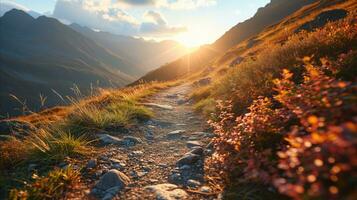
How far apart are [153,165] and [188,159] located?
705 millimetres

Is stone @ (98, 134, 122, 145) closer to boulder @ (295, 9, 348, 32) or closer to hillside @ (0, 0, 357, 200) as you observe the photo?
hillside @ (0, 0, 357, 200)

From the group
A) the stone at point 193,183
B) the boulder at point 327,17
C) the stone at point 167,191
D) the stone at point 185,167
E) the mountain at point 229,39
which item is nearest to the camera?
the stone at point 167,191

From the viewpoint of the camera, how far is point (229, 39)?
102875 millimetres

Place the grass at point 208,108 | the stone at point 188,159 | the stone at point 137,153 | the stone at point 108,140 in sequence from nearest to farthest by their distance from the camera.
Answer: the stone at point 188,159 < the stone at point 137,153 < the stone at point 108,140 < the grass at point 208,108

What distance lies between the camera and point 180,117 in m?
11.4

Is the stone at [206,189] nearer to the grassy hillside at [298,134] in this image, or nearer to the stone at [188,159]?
the grassy hillside at [298,134]

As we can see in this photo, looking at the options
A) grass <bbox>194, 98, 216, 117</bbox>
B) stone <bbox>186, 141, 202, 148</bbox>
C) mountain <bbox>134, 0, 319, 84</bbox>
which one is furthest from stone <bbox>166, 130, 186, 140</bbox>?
mountain <bbox>134, 0, 319, 84</bbox>

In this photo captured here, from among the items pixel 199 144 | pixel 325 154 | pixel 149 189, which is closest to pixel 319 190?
pixel 325 154

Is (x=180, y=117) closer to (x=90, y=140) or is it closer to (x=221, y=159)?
(x=90, y=140)

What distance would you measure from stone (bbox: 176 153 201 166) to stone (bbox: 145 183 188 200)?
92 cm

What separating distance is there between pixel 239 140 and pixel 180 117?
6.38m

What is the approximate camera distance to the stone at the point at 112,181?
208 inches

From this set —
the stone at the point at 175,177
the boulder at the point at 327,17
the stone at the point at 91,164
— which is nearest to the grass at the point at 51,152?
the stone at the point at 91,164

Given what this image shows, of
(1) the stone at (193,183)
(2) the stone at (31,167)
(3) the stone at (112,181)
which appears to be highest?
(2) the stone at (31,167)
